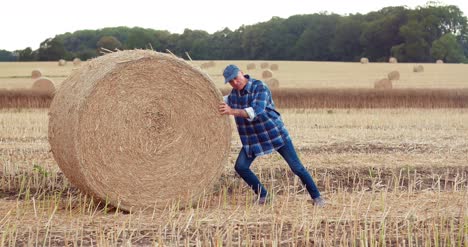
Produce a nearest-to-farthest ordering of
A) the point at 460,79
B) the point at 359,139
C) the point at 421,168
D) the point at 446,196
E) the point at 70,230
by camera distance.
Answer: the point at 70,230 → the point at 446,196 → the point at 421,168 → the point at 359,139 → the point at 460,79

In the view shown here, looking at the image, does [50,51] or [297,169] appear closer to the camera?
[297,169]

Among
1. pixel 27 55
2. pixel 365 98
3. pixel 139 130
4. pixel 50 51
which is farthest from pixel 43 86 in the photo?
pixel 27 55

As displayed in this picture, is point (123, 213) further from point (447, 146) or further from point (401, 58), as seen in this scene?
point (401, 58)

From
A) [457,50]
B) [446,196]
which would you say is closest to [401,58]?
[457,50]

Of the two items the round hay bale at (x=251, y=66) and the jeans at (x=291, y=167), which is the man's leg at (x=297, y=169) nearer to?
the jeans at (x=291, y=167)

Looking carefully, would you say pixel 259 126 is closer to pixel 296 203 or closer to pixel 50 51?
pixel 296 203

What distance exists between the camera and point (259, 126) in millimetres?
9242

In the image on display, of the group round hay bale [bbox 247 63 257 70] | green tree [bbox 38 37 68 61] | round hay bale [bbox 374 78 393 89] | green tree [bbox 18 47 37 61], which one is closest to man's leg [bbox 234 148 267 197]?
round hay bale [bbox 374 78 393 89]

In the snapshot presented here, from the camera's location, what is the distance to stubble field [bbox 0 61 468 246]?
23.8 feet

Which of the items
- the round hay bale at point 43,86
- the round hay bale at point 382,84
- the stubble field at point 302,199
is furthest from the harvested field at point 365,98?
the stubble field at point 302,199

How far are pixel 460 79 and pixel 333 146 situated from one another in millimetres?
18356

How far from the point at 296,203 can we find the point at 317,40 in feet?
158

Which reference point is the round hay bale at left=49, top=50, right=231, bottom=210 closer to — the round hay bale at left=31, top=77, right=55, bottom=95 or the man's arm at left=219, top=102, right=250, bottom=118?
the man's arm at left=219, top=102, right=250, bottom=118

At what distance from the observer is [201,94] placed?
9.34 metres
